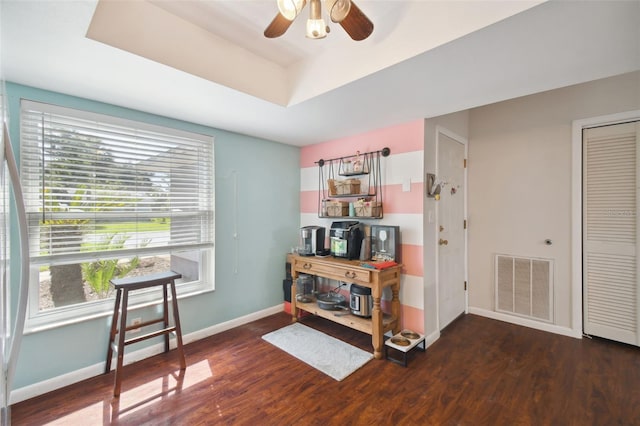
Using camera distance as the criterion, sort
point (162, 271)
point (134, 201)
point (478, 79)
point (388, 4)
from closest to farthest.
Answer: point (388, 4)
point (478, 79)
point (134, 201)
point (162, 271)

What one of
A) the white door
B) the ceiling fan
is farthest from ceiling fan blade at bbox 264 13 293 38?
the white door

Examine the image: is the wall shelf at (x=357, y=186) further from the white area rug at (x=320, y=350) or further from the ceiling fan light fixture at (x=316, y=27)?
the ceiling fan light fixture at (x=316, y=27)

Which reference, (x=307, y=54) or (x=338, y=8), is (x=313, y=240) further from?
(x=338, y=8)

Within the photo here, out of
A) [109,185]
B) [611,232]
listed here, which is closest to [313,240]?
[109,185]

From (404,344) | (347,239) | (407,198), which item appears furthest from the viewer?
(347,239)

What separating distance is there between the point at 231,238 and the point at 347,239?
125cm

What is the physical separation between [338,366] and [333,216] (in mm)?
1465

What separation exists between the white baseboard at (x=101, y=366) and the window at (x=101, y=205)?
0.40 metres

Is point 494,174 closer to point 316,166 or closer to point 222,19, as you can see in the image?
point 316,166

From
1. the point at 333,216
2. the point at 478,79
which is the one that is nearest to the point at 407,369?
the point at 333,216

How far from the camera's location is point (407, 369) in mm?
2238

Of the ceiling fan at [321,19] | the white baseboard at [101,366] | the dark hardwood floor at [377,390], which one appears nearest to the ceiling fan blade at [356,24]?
the ceiling fan at [321,19]

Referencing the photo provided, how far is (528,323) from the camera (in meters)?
2.98

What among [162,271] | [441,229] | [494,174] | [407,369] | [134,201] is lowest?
[407,369]
